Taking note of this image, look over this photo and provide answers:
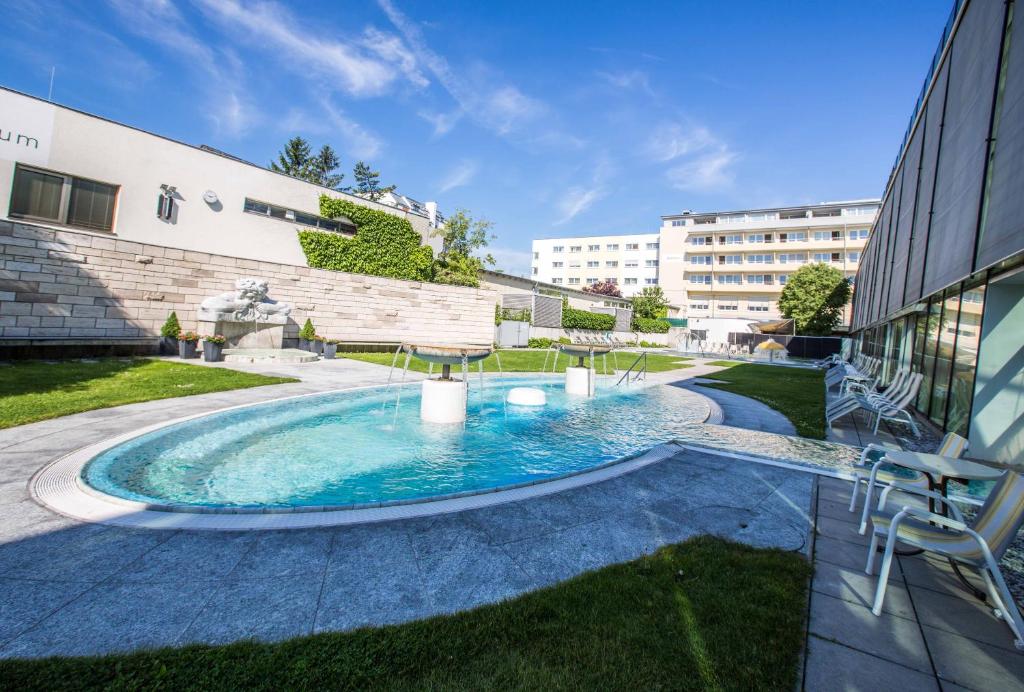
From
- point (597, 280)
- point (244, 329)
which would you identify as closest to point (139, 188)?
point (244, 329)

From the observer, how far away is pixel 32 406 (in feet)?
21.4

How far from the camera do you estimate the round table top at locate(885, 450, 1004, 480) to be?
10.8 feet

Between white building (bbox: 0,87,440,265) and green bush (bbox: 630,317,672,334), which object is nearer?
white building (bbox: 0,87,440,265)

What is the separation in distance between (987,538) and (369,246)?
23.1 metres

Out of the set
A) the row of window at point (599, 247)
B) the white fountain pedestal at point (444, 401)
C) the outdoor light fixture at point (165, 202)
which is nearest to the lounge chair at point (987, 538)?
the white fountain pedestal at point (444, 401)

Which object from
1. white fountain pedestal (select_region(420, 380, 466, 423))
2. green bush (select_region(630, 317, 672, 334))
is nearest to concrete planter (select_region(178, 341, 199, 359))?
white fountain pedestal (select_region(420, 380, 466, 423))

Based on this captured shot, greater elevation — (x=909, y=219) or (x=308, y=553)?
(x=909, y=219)

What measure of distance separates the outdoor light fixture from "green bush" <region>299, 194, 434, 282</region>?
4.84 meters

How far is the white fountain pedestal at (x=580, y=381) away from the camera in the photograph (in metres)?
11.7

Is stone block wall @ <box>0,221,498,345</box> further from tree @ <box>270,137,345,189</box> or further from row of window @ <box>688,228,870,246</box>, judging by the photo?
row of window @ <box>688,228,870,246</box>

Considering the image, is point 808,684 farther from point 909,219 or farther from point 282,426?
point 909,219

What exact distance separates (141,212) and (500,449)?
17441 mm

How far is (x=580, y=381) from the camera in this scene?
11.8 meters

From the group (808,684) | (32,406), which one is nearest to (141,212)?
(32,406)
